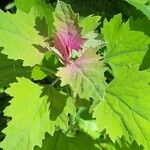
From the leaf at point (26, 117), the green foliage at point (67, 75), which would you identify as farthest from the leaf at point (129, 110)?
the leaf at point (26, 117)

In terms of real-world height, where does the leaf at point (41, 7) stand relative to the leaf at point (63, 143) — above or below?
above

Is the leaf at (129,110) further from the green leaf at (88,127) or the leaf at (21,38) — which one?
the green leaf at (88,127)

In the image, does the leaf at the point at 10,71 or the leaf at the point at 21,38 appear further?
the leaf at the point at 10,71

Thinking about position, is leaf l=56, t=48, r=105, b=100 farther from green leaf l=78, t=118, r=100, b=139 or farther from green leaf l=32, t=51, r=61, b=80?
green leaf l=78, t=118, r=100, b=139

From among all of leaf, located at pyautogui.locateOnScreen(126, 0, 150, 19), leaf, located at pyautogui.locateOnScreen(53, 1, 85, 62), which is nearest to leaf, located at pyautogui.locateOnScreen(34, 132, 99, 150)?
leaf, located at pyautogui.locateOnScreen(53, 1, 85, 62)

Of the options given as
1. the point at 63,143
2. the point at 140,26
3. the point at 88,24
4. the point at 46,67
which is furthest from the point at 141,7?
the point at 63,143

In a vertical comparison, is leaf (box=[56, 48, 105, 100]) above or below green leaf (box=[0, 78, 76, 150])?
above

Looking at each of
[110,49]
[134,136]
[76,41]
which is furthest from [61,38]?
[134,136]

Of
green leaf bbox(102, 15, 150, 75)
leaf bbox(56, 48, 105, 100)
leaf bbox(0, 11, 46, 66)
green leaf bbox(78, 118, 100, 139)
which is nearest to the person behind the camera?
leaf bbox(56, 48, 105, 100)
